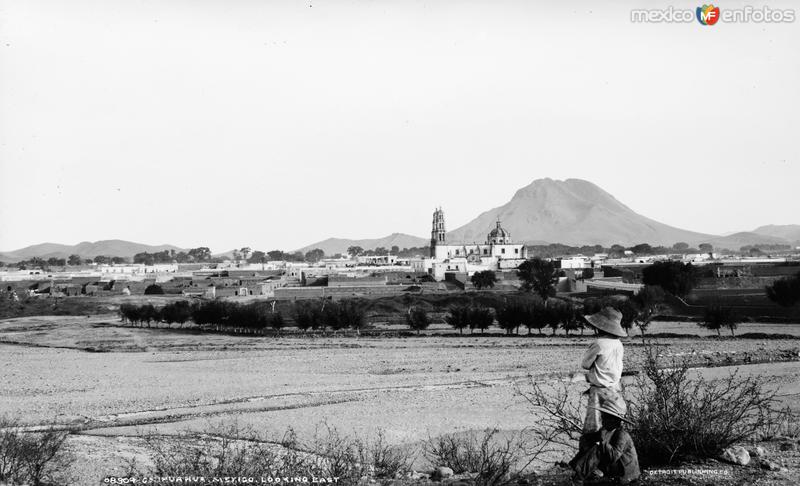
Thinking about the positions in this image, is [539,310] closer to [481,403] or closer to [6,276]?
[481,403]

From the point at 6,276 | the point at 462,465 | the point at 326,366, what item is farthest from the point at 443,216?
the point at 462,465

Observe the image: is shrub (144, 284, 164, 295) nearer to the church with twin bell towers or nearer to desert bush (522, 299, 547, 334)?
the church with twin bell towers

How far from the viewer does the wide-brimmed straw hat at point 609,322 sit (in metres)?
6.55

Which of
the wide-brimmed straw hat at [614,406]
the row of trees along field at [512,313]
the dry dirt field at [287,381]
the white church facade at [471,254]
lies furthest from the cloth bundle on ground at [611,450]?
the white church facade at [471,254]

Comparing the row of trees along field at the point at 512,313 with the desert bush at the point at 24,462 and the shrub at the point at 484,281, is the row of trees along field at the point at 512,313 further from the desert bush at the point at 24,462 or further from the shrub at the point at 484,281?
the desert bush at the point at 24,462

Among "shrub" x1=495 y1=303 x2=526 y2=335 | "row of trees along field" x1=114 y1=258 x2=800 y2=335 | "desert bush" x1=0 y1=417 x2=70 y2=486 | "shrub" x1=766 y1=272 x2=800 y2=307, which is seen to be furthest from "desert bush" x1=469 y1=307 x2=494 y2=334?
"desert bush" x1=0 y1=417 x2=70 y2=486

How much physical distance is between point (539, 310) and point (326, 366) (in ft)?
55.2

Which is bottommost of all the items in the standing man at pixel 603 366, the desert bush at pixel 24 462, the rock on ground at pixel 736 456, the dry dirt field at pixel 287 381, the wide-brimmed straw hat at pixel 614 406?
the dry dirt field at pixel 287 381

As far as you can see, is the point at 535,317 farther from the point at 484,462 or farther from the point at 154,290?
the point at 154,290

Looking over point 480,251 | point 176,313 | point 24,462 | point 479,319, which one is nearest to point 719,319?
point 479,319

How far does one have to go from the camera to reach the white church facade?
86.4 metres

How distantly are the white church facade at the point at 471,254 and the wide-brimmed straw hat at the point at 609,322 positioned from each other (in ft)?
256

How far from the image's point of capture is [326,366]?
26703 millimetres

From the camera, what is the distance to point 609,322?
6605mm
